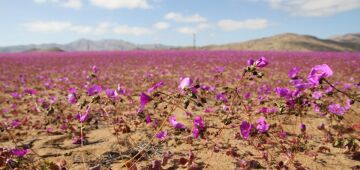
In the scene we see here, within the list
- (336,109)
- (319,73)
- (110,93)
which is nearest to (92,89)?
(110,93)

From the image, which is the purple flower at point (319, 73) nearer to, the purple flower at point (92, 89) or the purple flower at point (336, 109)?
the purple flower at point (336, 109)

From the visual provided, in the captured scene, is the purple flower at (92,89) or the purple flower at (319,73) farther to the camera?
the purple flower at (92,89)

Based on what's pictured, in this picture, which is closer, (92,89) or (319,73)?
(319,73)

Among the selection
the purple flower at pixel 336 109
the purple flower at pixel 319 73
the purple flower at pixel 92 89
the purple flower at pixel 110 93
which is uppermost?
the purple flower at pixel 319 73

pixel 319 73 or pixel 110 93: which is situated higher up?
pixel 319 73

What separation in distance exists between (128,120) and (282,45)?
5585 cm

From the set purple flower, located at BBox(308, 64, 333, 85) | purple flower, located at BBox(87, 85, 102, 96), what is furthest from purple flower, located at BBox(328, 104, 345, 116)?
purple flower, located at BBox(87, 85, 102, 96)

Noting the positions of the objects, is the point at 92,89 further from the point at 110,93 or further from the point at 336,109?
the point at 336,109

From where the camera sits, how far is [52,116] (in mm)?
4312

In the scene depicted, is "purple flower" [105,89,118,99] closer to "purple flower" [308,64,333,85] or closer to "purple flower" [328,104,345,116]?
"purple flower" [308,64,333,85]

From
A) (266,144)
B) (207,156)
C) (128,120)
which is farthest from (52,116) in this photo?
(266,144)

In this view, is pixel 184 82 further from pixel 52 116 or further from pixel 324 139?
pixel 52 116

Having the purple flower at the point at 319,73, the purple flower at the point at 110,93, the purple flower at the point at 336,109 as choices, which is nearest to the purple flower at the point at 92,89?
the purple flower at the point at 110,93

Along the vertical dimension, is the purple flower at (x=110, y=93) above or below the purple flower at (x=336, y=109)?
above
